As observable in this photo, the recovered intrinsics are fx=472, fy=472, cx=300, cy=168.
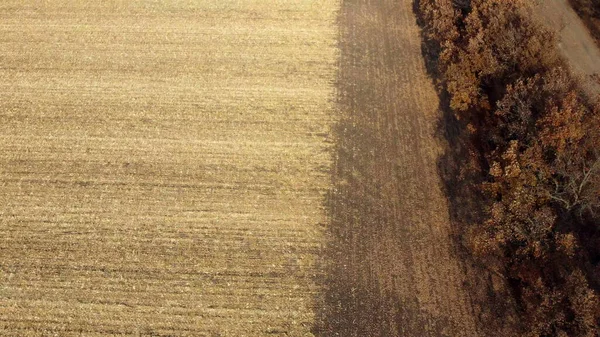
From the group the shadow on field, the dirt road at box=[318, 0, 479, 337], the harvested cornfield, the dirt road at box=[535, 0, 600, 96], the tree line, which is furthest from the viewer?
the dirt road at box=[535, 0, 600, 96]

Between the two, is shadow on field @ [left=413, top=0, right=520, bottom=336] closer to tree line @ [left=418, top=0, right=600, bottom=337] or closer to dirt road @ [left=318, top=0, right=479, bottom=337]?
tree line @ [left=418, top=0, right=600, bottom=337]

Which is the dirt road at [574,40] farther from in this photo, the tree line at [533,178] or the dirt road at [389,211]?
the dirt road at [389,211]

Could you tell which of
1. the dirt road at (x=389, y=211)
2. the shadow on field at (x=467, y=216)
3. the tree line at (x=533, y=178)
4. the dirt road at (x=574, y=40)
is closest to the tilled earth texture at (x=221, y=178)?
the dirt road at (x=389, y=211)

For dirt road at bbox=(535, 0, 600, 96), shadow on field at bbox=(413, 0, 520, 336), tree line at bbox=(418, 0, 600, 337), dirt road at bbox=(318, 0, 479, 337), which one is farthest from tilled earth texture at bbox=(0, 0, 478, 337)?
dirt road at bbox=(535, 0, 600, 96)

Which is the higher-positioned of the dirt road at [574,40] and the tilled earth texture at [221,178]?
the dirt road at [574,40]

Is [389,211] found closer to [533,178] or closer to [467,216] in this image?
[467,216]

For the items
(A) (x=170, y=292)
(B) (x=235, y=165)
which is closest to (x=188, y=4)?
(B) (x=235, y=165)

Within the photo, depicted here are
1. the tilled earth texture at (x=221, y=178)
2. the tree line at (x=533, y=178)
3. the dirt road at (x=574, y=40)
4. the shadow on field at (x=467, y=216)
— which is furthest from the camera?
the dirt road at (x=574, y=40)
